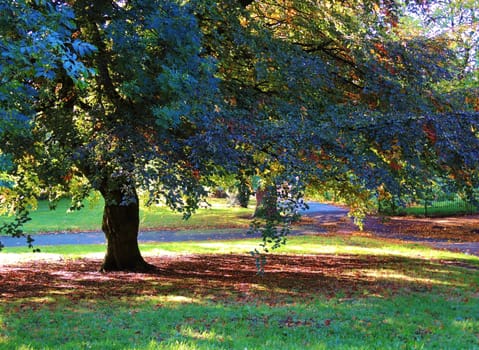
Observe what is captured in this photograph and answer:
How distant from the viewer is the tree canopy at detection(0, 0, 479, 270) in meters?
5.87

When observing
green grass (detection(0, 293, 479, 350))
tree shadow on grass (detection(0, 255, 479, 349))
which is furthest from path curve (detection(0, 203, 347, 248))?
green grass (detection(0, 293, 479, 350))

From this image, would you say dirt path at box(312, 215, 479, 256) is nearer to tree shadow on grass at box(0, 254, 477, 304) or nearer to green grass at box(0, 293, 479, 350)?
tree shadow on grass at box(0, 254, 477, 304)

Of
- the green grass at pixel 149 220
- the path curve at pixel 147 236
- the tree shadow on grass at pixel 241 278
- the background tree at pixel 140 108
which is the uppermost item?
the background tree at pixel 140 108

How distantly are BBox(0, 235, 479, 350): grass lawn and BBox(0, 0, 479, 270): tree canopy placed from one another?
1401mm

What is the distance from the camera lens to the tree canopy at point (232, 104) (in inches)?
231

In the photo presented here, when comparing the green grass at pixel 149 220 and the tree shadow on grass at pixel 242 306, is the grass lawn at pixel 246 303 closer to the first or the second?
the tree shadow on grass at pixel 242 306

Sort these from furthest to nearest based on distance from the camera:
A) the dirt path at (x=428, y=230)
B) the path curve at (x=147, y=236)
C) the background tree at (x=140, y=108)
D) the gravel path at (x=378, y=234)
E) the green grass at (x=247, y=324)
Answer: the path curve at (x=147, y=236) → the gravel path at (x=378, y=234) → the dirt path at (x=428, y=230) → the background tree at (x=140, y=108) → the green grass at (x=247, y=324)

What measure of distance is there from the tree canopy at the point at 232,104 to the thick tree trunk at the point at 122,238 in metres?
1.44

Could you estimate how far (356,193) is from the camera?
379 inches

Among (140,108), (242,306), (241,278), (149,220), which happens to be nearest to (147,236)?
(149,220)

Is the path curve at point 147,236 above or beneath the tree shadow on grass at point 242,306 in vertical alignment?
above

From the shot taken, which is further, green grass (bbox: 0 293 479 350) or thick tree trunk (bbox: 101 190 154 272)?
thick tree trunk (bbox: 101 190 154 272)

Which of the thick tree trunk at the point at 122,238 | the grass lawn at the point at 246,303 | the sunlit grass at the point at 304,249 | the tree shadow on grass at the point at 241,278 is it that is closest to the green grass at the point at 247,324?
the grass lawn at the point at 246,303

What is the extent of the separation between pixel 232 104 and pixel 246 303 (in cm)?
307
